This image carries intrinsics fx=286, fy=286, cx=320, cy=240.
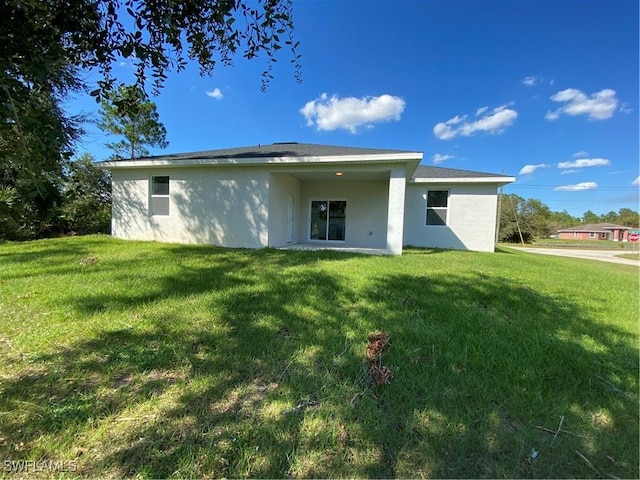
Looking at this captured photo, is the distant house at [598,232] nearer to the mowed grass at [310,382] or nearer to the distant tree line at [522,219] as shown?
the distant tree line at [522,219]

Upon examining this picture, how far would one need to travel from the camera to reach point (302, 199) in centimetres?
1245

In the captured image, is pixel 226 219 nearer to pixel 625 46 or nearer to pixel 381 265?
pixel 381 265

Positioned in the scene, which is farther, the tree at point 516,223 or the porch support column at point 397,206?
the tree at point 516,223

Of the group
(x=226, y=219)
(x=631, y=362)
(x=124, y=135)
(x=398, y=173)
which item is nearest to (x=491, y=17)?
(x=398, y=173)

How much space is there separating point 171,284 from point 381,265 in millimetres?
4068

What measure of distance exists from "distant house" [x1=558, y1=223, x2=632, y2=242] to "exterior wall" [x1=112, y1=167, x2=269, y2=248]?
85456 millimetres

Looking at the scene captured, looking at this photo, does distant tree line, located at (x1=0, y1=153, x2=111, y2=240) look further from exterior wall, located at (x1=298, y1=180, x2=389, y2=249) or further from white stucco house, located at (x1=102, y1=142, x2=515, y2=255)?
exterior wall, located at (x1=298, y1=180, x2=389, y2=249)

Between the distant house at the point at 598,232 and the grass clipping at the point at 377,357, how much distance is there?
286 feet

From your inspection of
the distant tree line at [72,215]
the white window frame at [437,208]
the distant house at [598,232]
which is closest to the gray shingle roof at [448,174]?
the white window frame at [437,208]

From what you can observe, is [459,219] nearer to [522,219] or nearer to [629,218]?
[522,219]

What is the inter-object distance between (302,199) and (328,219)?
1.44 metres

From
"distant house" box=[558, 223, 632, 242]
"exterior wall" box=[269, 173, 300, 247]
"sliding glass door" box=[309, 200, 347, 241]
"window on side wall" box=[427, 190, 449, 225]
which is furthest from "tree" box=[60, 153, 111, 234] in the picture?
"distant house" box=[558, 223, 632, 242]

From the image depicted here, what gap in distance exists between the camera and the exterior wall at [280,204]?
363 inches

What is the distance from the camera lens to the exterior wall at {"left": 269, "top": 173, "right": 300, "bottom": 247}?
363 inches
